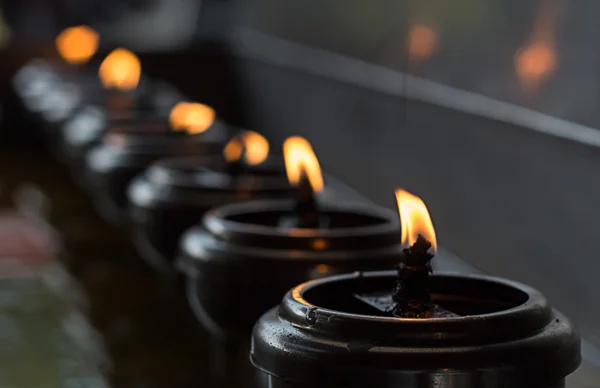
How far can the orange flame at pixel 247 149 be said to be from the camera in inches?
165

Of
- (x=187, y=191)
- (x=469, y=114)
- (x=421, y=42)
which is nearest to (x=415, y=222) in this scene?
(x=187, y=191)

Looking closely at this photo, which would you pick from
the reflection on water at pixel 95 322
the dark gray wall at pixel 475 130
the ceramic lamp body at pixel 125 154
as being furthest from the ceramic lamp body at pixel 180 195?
the dark gray wall at pixel 475 130

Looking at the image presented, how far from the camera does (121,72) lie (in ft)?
27.5

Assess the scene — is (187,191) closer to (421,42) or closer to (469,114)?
(469,114)

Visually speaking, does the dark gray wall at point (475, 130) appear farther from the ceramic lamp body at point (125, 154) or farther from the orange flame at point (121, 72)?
the orange flame at point (121, 72)

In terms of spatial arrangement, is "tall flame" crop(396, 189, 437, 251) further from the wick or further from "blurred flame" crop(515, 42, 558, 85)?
"blurred flame" crop(515, 42, 558, 85)

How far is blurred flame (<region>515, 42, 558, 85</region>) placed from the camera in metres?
4.44

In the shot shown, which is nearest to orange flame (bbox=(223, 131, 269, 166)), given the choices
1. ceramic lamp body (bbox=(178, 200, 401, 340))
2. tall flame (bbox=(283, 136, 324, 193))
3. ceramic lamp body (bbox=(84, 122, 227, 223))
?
ceramic lamp body (bbox=(84, 122, 227, 223))

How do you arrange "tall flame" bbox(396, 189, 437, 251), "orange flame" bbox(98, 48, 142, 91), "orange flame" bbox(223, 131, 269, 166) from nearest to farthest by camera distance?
1. "tall flame" bbox(396, 189, 437, 251)
2. "orange flame" bbox(223, 131, 269, 166)
3. "orange flame" bbox(98, 48, 142, 91)

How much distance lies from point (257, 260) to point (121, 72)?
5721 millimetres

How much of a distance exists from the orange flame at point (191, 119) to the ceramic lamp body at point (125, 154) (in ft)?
0.64

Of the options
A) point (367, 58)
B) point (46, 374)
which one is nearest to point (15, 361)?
point (46, 374)

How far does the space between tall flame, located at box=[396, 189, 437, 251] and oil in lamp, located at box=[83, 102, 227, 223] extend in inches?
112

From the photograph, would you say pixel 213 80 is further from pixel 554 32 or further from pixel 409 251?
pixel 409 251
